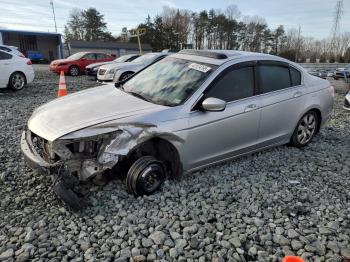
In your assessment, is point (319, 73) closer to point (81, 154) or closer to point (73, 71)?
point (73, 71)

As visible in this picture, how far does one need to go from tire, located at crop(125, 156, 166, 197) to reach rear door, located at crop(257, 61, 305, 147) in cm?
180

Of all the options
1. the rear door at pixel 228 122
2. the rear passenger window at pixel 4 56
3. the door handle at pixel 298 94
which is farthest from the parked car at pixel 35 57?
the rear door at pixel 228 122

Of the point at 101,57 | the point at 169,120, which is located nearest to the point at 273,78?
the point at 169,120

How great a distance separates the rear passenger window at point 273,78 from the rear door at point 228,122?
8.2 inches

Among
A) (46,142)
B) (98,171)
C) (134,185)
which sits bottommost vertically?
(134,185)

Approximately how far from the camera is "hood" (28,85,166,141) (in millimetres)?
3522

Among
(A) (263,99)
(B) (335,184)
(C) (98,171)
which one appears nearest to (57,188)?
(C) (98,171)

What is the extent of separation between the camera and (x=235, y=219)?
3.51 meters

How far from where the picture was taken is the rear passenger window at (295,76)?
5398 mm

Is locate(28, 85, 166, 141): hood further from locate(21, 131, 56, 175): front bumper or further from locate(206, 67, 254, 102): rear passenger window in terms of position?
locate(206, 67, 254, 102): rear passenger window

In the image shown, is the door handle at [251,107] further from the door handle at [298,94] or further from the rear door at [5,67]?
the rear door at [5,67]

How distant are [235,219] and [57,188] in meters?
1.88

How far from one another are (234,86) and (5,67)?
8967 millimetres

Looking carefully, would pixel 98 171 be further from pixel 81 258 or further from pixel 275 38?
pixel 275 38
